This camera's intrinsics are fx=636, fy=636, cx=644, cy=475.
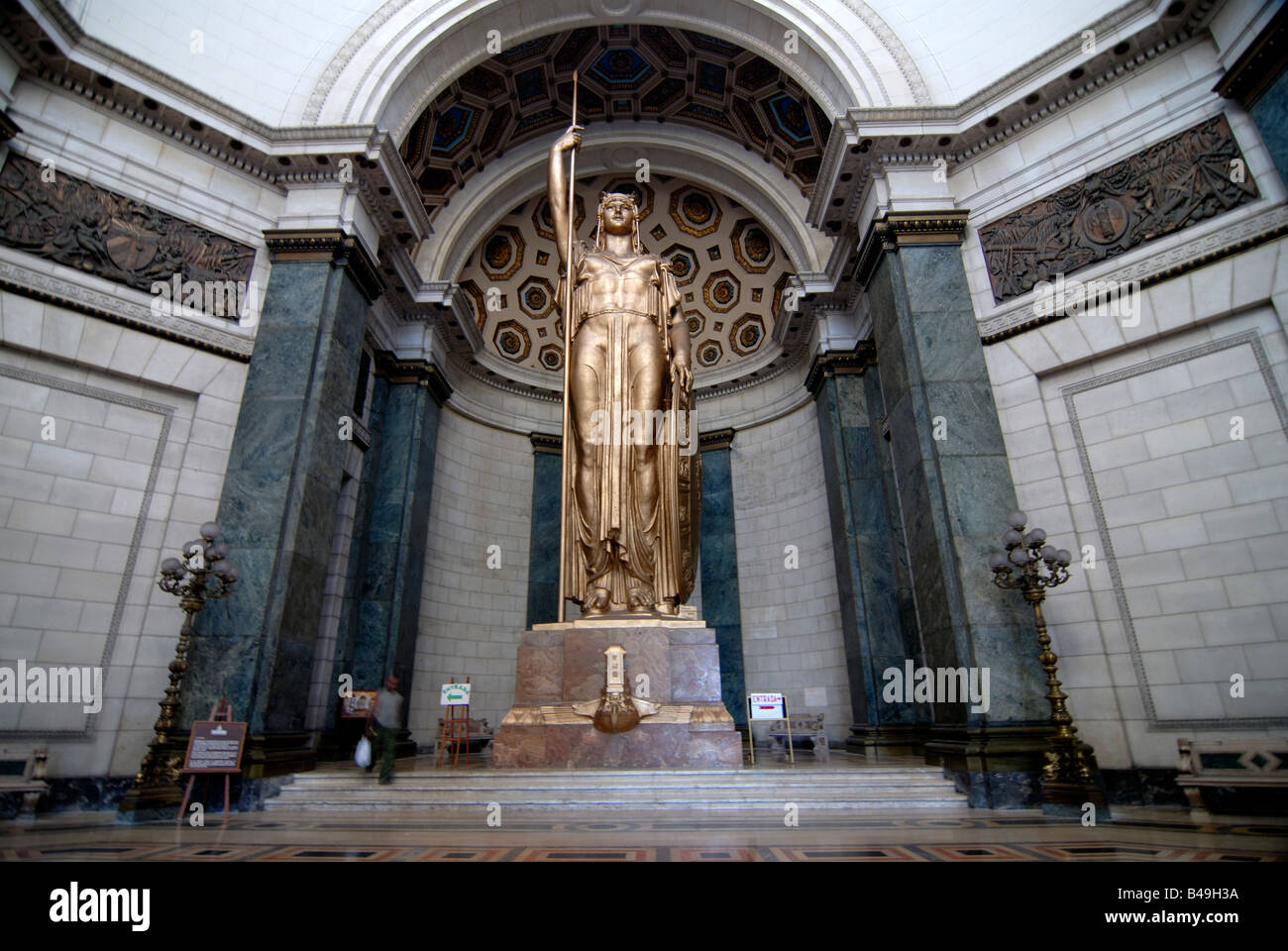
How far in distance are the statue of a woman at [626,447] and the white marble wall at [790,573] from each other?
13.8 ft

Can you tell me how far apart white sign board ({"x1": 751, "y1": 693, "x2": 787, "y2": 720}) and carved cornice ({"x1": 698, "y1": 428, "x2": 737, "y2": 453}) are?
242 inches

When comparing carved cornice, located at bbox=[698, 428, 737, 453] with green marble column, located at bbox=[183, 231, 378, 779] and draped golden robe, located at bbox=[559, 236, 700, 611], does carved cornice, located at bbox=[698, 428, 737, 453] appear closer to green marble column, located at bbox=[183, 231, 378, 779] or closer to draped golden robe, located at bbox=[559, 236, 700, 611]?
draped golden robe, located at bbox=[559, 236, 700, 611]

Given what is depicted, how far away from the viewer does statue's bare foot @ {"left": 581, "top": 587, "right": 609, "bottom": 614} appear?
6.28 m

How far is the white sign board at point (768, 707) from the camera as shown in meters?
6.53

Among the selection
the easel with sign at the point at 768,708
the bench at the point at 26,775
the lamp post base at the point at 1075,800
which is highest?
the easel with sign at the point at 768,708

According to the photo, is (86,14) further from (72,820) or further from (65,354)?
(72,820)

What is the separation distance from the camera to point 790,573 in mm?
10812

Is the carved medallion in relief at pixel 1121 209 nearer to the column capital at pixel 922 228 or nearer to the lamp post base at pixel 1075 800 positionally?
the column capital at pixel 922 228

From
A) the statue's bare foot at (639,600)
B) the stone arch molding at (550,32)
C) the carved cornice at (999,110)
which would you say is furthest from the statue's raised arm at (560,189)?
the statue's bare foot at (639,600)

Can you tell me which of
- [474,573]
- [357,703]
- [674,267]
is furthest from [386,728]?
[674,267]

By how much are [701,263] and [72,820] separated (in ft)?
38.9

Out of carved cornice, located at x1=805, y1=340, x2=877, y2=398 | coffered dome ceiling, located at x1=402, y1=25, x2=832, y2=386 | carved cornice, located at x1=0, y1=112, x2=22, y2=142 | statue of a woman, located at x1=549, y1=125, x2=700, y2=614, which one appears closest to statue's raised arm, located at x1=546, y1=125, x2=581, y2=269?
statue of a woman, located at x1=549, y1=125, x2=700, y2=614

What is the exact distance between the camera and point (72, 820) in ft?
15.7
